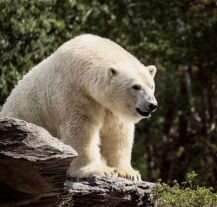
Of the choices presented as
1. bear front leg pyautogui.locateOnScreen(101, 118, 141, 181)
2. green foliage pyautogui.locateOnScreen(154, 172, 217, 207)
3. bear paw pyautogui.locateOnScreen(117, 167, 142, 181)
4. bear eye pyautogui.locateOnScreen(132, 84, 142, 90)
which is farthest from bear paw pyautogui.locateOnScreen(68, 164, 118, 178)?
bear eye pyautogui.locateOnScreen(132, 84, 142, 90)

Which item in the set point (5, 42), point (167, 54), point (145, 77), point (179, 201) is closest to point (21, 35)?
point (5, 42)

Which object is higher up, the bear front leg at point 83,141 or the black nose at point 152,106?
the black nose at point 152,106

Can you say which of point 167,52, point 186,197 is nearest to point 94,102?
point 186,197

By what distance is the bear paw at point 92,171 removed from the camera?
831 centimetres

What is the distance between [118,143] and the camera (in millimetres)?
8961

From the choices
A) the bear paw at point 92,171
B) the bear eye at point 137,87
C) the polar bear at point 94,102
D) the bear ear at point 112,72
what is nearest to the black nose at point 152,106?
the polar bear at point 94,102

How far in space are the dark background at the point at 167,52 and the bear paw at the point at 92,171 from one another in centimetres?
651

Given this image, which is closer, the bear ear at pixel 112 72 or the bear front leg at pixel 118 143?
the bear ear at pixel 112 72

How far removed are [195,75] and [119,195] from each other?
13.9 m

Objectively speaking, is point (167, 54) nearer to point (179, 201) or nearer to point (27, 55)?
point (27, 55)

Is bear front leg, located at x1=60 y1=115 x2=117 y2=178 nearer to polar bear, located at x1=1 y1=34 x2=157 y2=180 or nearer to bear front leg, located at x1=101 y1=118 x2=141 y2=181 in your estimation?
polar bear, located at x1=1 y1=34 x2=157 y2=180

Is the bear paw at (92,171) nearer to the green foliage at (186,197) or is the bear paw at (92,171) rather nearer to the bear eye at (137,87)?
the green foliage at (186,197)

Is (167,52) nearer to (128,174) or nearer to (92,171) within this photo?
(128,174)

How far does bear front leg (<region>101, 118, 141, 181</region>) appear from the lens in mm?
8938
